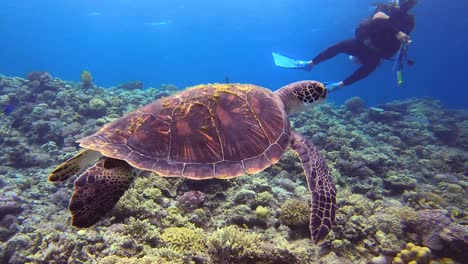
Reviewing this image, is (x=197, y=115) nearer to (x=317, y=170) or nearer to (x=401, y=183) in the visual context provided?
(x=317, y=170)

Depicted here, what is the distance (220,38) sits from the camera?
85.9 m

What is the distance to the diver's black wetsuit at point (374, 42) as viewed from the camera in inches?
448

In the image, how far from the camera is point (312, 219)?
3443 mm

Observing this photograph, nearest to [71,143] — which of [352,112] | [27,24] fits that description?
[352,112]

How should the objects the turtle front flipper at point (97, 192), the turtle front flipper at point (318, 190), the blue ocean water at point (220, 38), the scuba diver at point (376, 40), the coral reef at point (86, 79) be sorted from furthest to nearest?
1. the blue ocean water at point (220, 38)
2. the coral reef at point (86, 79)
3. the scuba diver at point (376, 40)
4. the turtle front flipper at point (318, 190)
5. the turtle front flipper at point (97, 192)

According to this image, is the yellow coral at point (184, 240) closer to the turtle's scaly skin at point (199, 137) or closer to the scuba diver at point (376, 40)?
the turtle's scaly skin at point (199, 137)

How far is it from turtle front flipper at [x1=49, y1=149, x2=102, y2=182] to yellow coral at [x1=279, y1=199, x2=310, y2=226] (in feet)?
9.69

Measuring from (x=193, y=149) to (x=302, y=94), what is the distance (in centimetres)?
258

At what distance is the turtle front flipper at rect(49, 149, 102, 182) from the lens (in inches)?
145

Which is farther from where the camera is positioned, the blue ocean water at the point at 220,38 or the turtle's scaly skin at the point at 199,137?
the blue ocean water at the point at 220,38

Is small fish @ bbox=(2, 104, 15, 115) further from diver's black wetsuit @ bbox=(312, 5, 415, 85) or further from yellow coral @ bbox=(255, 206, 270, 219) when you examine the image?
diver's black wetsuit @ bbox=(312, 5, 415, 85)

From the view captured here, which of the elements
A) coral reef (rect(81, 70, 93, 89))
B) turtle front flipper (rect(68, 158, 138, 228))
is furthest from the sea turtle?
coral reef (rect(81, 70, 93, 89))

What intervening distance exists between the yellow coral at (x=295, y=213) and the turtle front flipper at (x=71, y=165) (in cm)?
295

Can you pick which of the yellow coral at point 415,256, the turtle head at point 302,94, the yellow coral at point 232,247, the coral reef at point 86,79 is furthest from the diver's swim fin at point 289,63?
the yellow coral at point 232,247
